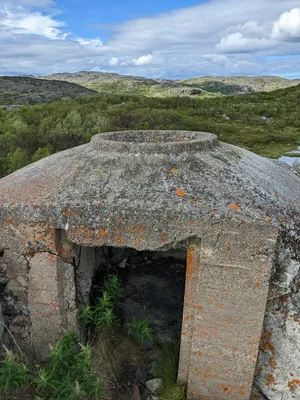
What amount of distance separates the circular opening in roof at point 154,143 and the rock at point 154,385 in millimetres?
2539

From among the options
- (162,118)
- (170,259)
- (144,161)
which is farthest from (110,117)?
(144,161)

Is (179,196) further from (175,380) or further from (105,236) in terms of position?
(175,380)

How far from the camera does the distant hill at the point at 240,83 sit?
105250 millimetres

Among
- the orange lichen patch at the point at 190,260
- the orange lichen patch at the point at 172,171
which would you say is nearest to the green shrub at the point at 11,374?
the orange lichen patch at the point at 190,260

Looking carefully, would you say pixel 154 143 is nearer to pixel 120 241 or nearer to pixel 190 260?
pixel 120 241

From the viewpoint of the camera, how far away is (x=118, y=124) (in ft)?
57.9

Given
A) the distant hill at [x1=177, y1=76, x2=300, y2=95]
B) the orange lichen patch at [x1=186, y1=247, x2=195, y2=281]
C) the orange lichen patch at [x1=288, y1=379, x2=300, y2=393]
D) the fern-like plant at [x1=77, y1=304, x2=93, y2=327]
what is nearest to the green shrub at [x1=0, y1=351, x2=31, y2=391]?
the fern-like plant at [x1=77, y1=304, x2=93, y2=327]

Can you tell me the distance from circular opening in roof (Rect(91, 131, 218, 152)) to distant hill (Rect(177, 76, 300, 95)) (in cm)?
10144

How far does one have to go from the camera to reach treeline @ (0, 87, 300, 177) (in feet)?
45.5

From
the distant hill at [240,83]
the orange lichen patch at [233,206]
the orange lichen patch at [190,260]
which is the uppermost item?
the distant hill at [240,83]

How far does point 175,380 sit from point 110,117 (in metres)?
15.7

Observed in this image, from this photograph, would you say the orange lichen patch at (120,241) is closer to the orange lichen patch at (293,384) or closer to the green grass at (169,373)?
the green grass at (169,373)

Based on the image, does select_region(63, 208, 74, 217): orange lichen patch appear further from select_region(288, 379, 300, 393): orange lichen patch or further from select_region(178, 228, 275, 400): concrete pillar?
select_region(288, 379, 300, 393): orange lichen patch

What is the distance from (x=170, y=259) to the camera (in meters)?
6.57
